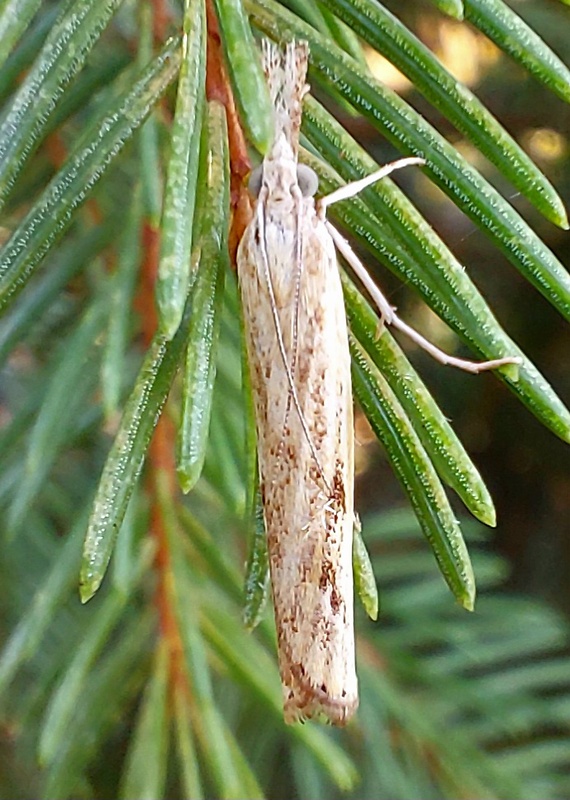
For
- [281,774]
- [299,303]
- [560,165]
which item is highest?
[560,165]

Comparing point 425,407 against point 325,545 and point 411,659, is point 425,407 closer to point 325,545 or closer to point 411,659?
point 325,545

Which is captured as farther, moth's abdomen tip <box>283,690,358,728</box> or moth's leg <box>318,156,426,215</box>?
moth's abdomen tip <box>283,690,358,728</box>

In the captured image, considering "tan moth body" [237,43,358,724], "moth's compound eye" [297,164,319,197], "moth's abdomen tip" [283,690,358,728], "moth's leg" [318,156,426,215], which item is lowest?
"moth's abdomen tip" [283,690,358,728]

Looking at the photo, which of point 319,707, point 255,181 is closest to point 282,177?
point 255,181

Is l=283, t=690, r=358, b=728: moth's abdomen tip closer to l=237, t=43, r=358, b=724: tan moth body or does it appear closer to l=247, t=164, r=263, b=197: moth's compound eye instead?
l=237, t=43, r=358, b=724: tan moth body

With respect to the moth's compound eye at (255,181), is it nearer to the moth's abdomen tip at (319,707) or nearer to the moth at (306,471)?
the moth at (306,471)

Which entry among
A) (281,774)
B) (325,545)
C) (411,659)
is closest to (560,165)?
(411,659)

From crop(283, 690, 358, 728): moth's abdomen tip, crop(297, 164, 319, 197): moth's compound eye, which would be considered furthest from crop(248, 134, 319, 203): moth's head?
crop(283, 690, 358, 728): moth's abdomen tip

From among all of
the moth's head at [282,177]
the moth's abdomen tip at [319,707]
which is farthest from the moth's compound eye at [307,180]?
the moth's abdomen tip at [319,707]

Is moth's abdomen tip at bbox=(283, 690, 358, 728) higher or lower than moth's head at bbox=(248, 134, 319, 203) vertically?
lower
